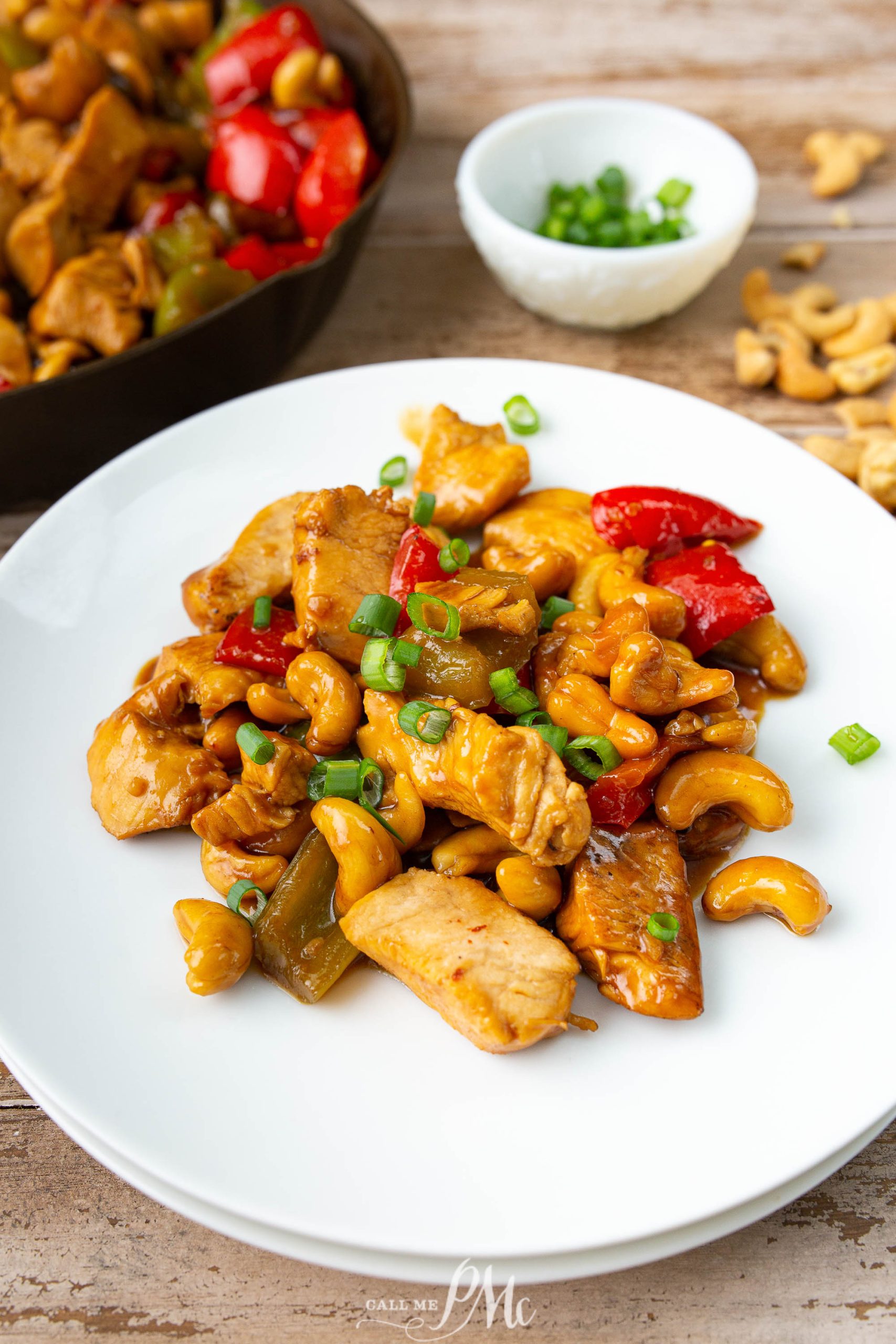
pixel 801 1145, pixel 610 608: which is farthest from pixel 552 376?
pixel 801 1145

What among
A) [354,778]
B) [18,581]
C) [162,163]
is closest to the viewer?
[354,778]

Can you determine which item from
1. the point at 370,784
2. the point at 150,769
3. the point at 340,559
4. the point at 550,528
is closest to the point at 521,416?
the point at 550,528

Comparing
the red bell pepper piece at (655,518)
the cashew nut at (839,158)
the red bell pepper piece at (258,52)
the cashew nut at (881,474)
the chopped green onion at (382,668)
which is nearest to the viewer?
Answer: the chopped green onion at (382,668)

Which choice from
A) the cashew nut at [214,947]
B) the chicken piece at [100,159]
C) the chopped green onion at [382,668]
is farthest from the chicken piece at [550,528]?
the chicken piece at [100,159]

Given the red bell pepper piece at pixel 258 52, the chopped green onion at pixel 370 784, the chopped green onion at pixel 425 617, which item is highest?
the red bell pepper piece at pixel 258 52

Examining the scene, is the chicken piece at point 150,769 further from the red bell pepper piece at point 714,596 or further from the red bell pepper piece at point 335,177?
the red bell pepper piece at point 335,177

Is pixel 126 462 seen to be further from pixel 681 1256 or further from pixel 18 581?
pixel 681 1256

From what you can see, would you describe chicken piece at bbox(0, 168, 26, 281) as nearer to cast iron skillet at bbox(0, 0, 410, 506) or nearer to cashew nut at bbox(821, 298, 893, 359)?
cast iron skillet at bbox(0, 0, 410, 506)

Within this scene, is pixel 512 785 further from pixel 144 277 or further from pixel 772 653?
pixel 144 277
